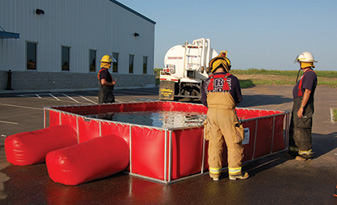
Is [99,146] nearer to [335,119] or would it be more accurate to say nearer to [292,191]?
[292,191]

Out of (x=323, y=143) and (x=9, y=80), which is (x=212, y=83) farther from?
(x=9, y=80)

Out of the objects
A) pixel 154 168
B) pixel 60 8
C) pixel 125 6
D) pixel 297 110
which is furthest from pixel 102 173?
pixel 125 6

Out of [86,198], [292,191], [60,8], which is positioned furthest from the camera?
[60,8]

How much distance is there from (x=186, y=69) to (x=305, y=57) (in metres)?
11.0

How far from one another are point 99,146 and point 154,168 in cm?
96

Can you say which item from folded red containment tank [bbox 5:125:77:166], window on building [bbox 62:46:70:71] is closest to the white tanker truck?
window on building [bbox 62:46:70:71]

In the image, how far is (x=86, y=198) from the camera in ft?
15.0

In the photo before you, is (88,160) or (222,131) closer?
(88,160)

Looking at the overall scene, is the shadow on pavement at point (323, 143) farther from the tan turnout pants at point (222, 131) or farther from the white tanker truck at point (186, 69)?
the white tanker truck at point (186, 69)

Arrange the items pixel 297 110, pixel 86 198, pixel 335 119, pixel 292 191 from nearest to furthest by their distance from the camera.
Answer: pixel 86 198, pixel 292 191, pixel 297 110, pixel 335 119

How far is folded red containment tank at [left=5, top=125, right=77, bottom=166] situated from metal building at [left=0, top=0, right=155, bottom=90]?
14.6m

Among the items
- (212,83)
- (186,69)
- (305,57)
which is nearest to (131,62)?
(186,69)

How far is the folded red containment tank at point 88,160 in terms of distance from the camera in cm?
489

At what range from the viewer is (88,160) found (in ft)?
16.5
